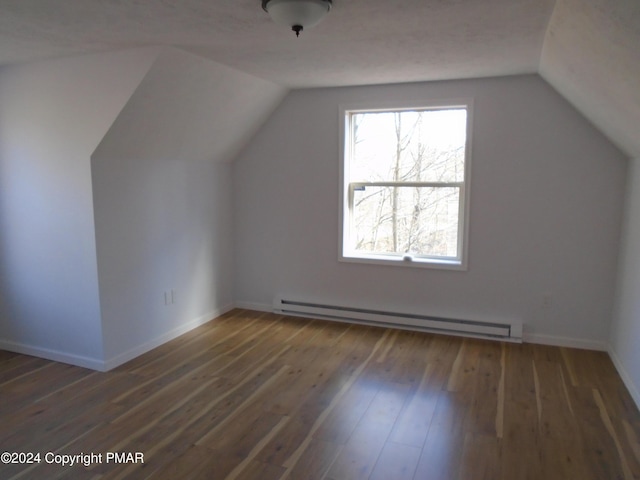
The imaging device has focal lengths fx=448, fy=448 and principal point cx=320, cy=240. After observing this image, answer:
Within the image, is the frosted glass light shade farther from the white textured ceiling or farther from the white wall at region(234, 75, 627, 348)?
the white wall at region(234, 75, 627, 348)

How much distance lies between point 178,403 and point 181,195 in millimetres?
1858

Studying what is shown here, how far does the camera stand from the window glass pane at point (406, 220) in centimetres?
404

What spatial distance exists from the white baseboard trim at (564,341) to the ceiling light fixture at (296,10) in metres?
3.07

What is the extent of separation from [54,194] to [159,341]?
4.61 ft

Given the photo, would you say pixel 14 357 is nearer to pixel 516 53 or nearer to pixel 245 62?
pixel 245 62

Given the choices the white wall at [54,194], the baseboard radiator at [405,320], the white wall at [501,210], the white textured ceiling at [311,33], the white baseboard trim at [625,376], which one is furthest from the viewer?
the baseboard radiator at [405,320]

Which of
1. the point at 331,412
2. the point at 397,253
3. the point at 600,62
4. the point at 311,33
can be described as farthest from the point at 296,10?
the point at 397,253

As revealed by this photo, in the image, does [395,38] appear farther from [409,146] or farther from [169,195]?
[169,195]

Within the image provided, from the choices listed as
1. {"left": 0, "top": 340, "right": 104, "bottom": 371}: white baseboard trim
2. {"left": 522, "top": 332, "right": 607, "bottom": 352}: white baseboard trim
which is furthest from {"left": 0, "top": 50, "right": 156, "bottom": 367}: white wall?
{"left": 522, "top": 332, "right": 607, "bottom": 352}: white baseboard trim

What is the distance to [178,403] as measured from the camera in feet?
9.18

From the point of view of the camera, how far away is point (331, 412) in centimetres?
270

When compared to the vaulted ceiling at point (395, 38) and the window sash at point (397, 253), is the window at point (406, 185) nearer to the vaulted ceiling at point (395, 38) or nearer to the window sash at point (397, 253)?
the window sash at point (397, 253)

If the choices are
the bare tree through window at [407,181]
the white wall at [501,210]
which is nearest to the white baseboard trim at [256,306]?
the white wall at [501,210]

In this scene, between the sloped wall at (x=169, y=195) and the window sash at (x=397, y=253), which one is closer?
the sloped wall at (x=169, y=195)
